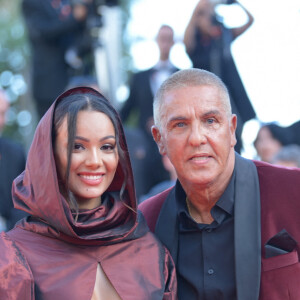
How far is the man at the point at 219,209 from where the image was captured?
3000 mm

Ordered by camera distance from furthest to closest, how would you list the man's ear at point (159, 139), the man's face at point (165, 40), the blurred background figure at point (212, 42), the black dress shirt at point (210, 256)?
the man's face at point (165, 40), the blurred background figure at point (212, 42), the man's ear at point (159, 139), the black dress shirt at point (210, 256)

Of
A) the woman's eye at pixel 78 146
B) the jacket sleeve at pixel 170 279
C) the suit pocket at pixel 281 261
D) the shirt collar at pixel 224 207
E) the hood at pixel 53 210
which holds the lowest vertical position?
the jacket sleeve at pixel 170 279

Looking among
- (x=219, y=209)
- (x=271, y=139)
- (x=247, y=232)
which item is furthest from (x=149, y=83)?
(x=247, y=232)

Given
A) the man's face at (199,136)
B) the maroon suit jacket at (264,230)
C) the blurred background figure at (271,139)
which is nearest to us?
the maroon suit jacket at (264,230)

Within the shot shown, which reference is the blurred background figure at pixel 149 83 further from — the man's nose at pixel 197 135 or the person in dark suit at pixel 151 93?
the man's nose at pixel 197 135

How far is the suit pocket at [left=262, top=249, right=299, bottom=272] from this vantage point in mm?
2980

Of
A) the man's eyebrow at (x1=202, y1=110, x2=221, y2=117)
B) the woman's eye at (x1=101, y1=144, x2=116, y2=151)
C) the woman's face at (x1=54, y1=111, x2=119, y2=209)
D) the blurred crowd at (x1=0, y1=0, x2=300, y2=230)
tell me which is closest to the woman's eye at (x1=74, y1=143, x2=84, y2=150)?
the woman's face at (x1=54, y1=111, x2=119, y2=209)

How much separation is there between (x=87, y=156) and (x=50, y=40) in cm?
348

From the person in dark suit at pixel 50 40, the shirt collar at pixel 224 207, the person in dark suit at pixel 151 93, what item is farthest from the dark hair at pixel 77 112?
the person in dark suit at pixel 50 40

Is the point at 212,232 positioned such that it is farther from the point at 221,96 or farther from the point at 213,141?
the point at 221,96

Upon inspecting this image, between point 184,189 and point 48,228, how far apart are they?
897 millimetres

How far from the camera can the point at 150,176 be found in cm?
600

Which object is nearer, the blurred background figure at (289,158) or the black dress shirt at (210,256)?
the black dress shirt at (210,256)

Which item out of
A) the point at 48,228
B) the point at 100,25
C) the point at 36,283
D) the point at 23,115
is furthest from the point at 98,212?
the point at 23,115
